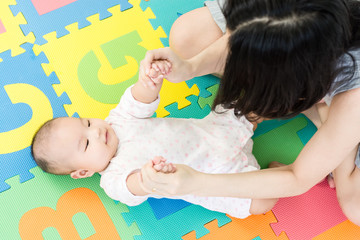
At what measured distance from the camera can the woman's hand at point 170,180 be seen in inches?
32.6

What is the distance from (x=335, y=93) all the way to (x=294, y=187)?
0.28 m

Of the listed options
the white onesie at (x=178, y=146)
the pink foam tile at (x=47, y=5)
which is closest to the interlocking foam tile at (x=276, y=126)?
the white onesie at (x=178, y=146)

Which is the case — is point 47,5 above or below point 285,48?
above

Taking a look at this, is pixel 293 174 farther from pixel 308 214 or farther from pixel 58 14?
pixel 58 14

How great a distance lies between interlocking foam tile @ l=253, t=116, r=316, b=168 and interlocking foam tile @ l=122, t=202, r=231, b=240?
0.83ft

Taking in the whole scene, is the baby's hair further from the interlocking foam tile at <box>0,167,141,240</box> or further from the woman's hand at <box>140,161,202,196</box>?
the woman's hand at <box>140,161,202,196</box>

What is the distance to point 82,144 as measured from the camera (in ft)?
3.55

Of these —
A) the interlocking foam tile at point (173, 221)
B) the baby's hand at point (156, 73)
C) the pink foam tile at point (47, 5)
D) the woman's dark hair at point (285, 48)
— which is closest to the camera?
the woman's dark hair at point (285, 48)

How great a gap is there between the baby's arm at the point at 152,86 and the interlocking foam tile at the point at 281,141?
41cm

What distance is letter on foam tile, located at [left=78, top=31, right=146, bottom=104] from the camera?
130cm

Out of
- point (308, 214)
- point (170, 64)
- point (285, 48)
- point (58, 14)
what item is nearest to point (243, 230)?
point (308, 214)

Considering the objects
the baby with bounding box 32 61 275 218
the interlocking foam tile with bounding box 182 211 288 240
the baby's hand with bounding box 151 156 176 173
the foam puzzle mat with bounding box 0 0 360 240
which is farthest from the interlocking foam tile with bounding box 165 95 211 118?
the baby's hand with bounding box 151 156 176 173

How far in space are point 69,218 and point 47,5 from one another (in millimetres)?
758

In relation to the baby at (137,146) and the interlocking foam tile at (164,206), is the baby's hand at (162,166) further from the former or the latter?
the interlocking foam tile at (164,206)
